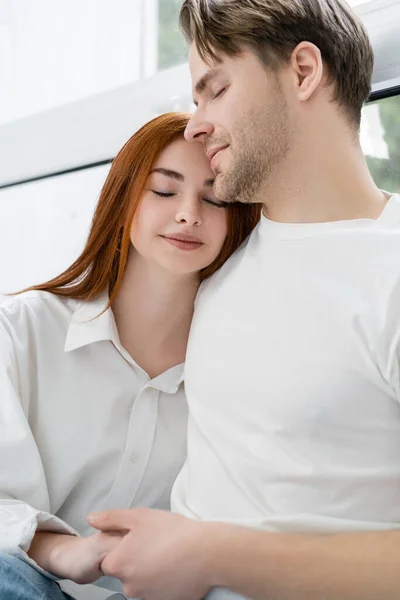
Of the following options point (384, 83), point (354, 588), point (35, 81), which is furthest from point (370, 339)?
point (35, 81)

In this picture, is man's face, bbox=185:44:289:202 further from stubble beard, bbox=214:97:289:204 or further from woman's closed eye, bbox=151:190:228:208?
woman's closed eye, bbox=151:190:228:208

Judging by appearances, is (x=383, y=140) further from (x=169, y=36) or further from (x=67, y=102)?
(x=67, y=102)

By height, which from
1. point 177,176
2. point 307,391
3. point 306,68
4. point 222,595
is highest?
point 306,68

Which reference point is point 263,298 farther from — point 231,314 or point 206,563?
point 206,563

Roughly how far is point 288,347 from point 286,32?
1.78 feet

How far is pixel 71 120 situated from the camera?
7.16ft

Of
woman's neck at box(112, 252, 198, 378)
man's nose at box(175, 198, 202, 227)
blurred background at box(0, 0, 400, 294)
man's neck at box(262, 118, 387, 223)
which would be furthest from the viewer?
blurred background at box(0, 0, 400, 294)

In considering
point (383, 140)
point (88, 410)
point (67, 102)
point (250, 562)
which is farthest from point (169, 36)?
point (250, 562)

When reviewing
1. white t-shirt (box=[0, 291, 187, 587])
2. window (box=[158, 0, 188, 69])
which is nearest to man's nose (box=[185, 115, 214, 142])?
white t-shirt (box=[0, 291, 187, 587])

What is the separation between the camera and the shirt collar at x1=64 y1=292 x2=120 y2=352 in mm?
1424

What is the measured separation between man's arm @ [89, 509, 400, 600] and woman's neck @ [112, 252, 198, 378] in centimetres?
44

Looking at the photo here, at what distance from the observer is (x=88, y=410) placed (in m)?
1.42

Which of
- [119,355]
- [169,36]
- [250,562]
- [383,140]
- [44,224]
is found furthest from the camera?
[44,224]

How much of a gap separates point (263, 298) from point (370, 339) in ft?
0.73
